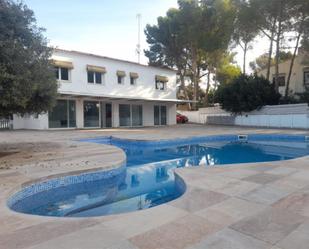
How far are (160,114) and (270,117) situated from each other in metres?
9.88

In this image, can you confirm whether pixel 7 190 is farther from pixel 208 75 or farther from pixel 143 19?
pixel 143 19

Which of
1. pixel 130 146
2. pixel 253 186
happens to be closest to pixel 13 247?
pixel 253 186

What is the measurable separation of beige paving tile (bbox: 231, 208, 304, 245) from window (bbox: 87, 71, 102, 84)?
18488 mm

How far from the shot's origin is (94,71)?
20.6m

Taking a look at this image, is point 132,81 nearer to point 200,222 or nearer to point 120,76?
point 120,76

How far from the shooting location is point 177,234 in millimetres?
3094

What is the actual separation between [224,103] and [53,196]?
19724 mm

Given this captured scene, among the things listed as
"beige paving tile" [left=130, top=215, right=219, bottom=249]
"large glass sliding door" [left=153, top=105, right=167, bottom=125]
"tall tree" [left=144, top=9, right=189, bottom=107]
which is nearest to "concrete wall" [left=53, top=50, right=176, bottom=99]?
"large glass sliding door" [left=153, top=105, right=167, bottom=125]

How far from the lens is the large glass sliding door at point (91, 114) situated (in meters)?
20.9

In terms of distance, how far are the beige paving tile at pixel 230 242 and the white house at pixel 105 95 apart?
15710 mm

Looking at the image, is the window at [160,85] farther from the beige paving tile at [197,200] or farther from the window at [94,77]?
the beige paving tile at [197,200]

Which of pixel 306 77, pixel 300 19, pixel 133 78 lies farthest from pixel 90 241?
pixel 306 77

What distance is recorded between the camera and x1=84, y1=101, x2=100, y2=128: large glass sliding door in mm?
A: 20883

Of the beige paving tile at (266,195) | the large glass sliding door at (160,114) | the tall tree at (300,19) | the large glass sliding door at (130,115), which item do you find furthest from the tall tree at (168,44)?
the beige paving tile at (266,195)
